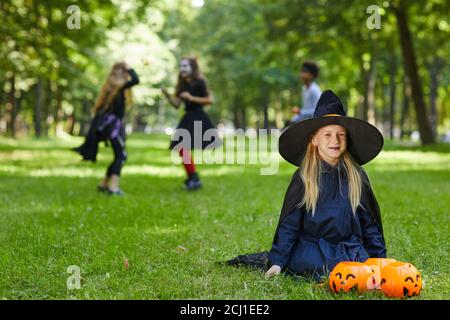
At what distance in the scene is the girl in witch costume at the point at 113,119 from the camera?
9.98m

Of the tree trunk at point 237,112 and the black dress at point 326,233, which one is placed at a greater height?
the tree trunk at point 237,112

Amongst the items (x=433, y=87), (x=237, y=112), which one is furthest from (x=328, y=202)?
(x=237, y=112)

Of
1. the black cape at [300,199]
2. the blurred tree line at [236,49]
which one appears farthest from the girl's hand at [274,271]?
the blurred tree line at [236,49]

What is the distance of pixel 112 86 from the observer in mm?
9977

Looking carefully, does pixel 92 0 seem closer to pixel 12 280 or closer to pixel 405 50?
pixel 405 50

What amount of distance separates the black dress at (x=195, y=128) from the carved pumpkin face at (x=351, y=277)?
6.61 m

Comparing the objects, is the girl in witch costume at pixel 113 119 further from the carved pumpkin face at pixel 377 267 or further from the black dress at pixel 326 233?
the carved pumpkin face at pixel 377 267


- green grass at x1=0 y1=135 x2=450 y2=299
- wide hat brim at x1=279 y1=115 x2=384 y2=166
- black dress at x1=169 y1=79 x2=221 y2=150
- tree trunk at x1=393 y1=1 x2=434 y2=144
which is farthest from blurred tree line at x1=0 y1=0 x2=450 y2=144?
wide hat brim at x1=279 y1=115 x2=384 y2=166

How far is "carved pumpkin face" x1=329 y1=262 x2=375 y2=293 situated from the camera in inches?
162

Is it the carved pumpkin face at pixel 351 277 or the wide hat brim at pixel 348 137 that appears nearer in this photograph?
the carved pumpkin face at pixel 351 277

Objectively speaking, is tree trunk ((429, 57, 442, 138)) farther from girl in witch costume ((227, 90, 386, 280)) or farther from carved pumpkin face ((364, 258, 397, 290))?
carved pumpkin face ((364, 258, 397, 290))

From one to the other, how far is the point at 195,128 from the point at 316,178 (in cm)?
598

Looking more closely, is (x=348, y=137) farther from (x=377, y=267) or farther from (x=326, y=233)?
(x=377, y=267)
